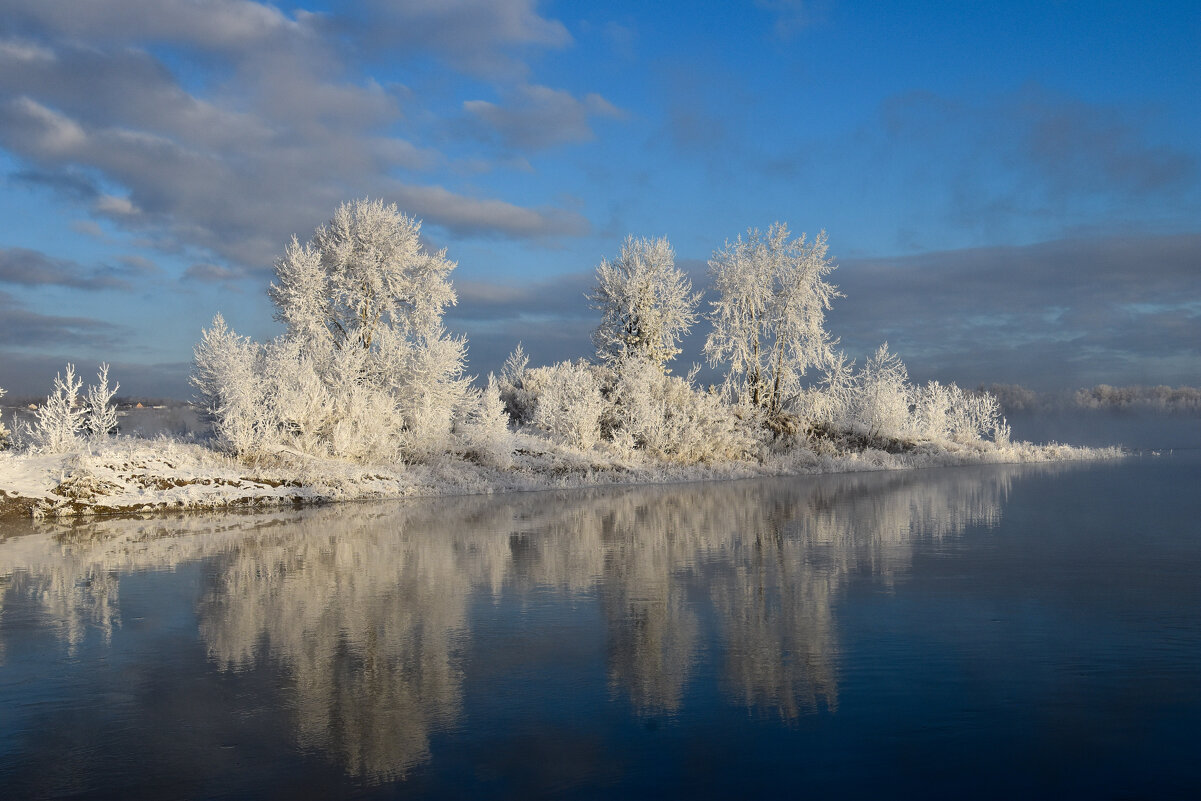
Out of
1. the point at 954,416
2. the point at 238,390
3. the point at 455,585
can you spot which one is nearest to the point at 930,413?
the point at 954,416

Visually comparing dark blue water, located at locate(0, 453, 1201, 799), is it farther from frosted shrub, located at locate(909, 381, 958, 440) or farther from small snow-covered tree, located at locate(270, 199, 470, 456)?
frosted shrub, located at locate(909, 381, 958, 440)

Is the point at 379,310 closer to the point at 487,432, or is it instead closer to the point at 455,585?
the point at 487,432

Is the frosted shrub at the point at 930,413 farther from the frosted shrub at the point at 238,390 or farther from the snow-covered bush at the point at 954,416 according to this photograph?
the frosted shrub at the point at 238,390

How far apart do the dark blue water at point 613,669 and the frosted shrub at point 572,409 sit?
17.9 metres

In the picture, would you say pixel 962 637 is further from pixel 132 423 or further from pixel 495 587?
pixel 132 423

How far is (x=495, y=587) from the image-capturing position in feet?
31.1


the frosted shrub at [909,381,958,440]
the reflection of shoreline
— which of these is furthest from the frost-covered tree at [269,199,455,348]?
the frosted shrub at [909,381,958,440]

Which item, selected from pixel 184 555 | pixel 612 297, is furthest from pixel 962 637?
pixel 612 297

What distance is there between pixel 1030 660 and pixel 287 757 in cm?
506

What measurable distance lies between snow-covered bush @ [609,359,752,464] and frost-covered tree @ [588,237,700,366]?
383cm

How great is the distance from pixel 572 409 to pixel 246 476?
1236cm

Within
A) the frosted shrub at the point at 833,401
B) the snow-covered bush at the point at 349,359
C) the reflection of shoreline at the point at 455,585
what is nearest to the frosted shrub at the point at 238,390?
the snow-covered bush at the point at 349,359

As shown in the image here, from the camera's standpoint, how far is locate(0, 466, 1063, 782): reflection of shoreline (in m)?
5.67

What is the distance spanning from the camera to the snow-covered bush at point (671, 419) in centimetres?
3288
